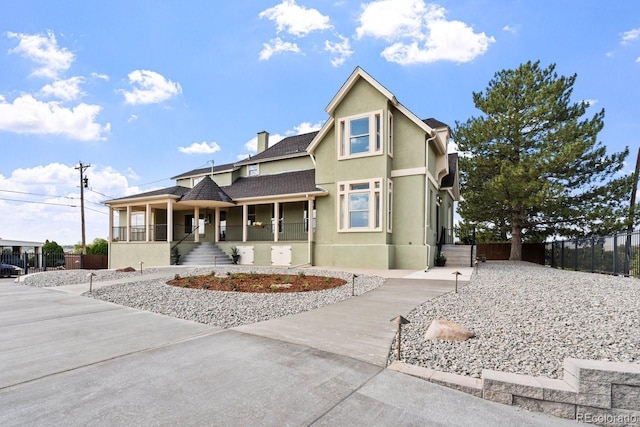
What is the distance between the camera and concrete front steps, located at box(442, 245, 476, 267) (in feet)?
53.8

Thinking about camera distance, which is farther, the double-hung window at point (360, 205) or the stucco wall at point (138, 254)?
the stucco wall at point (138, 254)

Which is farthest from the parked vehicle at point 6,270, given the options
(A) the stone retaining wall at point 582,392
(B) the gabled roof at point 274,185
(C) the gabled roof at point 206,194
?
(A) the stone retaining wall at point 582,392

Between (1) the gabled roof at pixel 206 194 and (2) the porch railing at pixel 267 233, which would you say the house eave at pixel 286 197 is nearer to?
(1) the gabled roof at pixel 206 194

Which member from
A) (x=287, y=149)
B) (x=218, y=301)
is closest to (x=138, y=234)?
(x=287, y=149)

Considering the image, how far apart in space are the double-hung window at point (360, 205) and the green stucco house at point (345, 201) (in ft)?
0.16

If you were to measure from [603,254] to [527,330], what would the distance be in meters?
13.1

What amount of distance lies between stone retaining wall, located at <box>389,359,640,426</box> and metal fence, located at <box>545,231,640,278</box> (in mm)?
11763

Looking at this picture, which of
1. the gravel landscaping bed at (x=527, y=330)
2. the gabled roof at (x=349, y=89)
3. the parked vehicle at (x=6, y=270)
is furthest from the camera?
the parked vehicle at (x=6, y=270)

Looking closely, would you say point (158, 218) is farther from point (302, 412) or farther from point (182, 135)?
point (302, 412)

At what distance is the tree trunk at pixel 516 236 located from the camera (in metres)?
21.0

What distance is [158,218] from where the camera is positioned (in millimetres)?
22234

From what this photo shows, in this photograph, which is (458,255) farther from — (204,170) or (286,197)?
(204,170)

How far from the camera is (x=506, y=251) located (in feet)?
77.7

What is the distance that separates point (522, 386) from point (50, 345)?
585 centimetres
